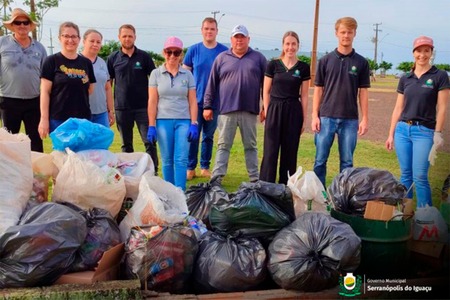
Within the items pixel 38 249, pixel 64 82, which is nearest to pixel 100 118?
pixel 64 82

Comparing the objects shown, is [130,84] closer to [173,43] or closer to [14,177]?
[173,43]

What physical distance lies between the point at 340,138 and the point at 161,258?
279 cm

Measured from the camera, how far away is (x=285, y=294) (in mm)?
2936

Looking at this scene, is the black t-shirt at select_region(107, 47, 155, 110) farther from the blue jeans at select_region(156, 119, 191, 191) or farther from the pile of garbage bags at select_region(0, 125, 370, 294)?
the pile of garbage bags at select_region(0, 125, 370, 294)

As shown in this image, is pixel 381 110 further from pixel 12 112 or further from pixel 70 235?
pixel 70 235

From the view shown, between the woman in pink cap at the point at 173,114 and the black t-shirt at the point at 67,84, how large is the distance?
27.1 inches

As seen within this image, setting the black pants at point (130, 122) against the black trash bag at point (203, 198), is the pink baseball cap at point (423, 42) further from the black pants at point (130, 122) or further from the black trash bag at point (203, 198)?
the black pants at point (130, 122)

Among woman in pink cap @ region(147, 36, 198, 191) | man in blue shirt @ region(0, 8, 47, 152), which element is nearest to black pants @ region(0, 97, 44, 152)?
man in blue shirt @ region(0, 8, 47, 152)

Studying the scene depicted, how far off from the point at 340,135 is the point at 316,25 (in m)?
24.2

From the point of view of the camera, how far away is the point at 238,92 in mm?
5355

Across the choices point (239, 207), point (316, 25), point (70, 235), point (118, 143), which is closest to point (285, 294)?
point (239, 207)

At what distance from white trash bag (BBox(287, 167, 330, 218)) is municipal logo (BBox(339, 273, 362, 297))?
948 millimetres

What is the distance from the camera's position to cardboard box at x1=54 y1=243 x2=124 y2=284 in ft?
9.41

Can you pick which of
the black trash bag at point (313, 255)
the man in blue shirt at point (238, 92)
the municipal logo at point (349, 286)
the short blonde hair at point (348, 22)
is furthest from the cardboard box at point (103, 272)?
the short blonde hair at point (348, 22)
